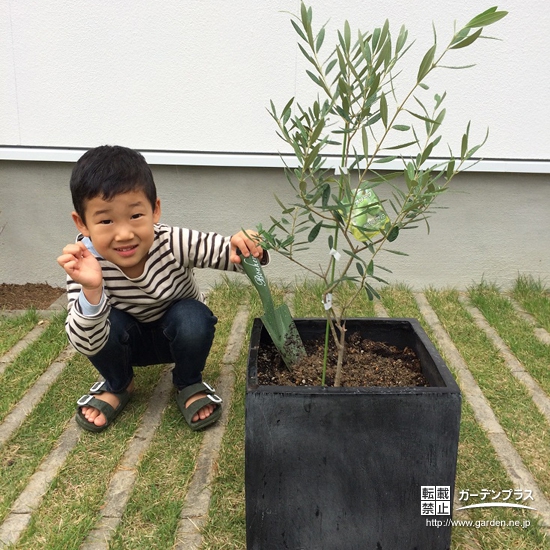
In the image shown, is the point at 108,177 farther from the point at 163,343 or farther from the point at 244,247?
the point at 163,343

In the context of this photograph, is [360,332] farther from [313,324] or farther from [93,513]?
[93,513]

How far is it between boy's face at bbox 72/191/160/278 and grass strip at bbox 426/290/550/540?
142 cm

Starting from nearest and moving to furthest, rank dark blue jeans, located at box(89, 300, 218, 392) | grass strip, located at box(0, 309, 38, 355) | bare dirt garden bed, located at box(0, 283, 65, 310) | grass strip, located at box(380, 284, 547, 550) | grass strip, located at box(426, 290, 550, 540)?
grass strip, located at box(380, 284, 547, 550) < grass strip, located at box(426, 290, 550, 540) < dark blue jeans, located at box(89, 300, 218, 392) < grass strip, located at box(0, 309, 38, 355) < bare dirt garden bed, located at box(0, 283, 65, 310)

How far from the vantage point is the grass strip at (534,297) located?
3.31 meters

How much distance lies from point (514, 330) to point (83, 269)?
2292 millimetres

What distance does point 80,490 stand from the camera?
196cm

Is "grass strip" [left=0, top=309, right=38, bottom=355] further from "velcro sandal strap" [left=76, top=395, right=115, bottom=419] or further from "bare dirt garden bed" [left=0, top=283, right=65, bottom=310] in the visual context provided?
"velcro sandal strap" [left=76, top=395, right=115, bottom=419]

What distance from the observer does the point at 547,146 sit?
352 centimetres

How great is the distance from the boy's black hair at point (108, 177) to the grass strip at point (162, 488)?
88cm

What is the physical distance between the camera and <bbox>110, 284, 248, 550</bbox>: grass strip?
1.77m

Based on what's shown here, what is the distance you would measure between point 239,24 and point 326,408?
2.58 meters

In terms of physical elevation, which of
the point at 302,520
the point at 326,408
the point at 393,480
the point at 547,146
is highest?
the point at 547,146

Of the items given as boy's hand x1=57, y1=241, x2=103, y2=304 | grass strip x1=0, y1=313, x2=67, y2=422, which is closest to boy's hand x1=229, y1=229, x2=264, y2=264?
boy's hand x1=57, y1=241, x2=103, y2=304

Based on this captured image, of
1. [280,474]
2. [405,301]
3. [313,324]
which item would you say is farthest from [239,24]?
[280,474]
